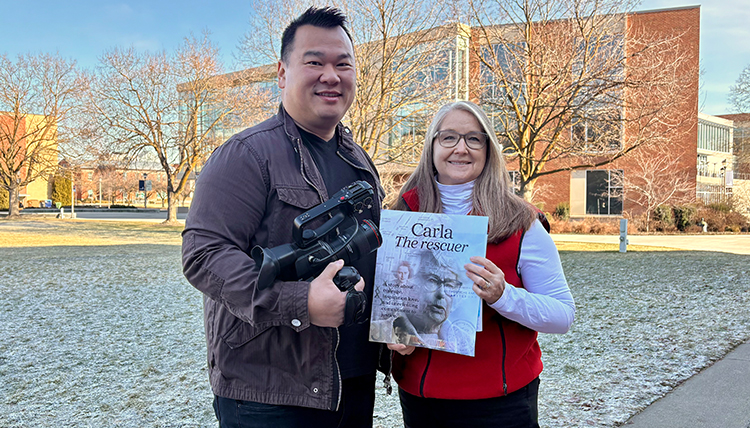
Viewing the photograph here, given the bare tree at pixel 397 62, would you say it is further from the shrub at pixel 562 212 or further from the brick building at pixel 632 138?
the shrub at pixel 562 212

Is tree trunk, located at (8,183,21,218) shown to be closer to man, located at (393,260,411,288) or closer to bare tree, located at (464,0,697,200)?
bare tree, located at (464,0,697,200)

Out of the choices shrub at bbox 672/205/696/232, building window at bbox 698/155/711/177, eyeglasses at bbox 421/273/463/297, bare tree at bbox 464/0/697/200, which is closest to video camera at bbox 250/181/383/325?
eyeglasses at bbox 421/273/463/297

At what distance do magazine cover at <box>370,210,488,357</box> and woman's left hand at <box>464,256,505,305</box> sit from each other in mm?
31

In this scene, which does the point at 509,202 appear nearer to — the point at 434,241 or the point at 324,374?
the point at 434,241

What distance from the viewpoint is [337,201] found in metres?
1.76

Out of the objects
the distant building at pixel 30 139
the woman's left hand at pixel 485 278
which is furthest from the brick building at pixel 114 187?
the woman's left hand at pixel 485 278

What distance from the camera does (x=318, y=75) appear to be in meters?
2.03

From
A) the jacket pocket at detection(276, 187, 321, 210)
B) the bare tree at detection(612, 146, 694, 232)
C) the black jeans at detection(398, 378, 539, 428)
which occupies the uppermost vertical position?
the bare tree at detection(612, 146, 694, 232)

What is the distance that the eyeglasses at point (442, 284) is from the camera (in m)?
1.91

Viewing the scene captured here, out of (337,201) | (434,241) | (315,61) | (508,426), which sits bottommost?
(508,426)

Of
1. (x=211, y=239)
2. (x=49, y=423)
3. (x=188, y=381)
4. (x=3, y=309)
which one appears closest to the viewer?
(x=211, y=239)

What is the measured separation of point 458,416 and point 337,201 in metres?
1.02

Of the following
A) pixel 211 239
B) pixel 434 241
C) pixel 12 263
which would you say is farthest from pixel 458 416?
pixel 12 263

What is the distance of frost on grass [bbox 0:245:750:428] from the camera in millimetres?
4500
